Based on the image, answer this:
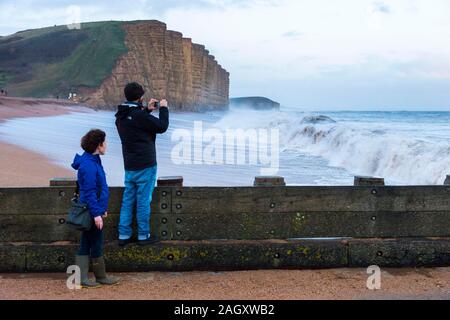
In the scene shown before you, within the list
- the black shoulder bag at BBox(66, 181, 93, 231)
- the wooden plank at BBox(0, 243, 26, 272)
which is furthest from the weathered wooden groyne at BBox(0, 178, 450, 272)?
the black shoulder bag at BBox(66, 181, 93, 231)

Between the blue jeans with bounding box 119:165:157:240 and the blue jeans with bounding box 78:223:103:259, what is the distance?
44cm

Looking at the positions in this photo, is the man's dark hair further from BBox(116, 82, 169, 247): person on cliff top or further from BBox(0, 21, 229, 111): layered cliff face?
BBox(0, 21, 229, 111): layered cliff face

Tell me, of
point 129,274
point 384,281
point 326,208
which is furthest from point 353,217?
point 129,274

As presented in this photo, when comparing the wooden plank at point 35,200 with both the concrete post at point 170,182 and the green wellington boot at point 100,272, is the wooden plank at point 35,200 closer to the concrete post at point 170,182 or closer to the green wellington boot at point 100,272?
the green wellington boot at point 100,272

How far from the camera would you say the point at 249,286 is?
557 centimetres

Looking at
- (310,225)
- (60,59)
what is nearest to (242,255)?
(310,225)

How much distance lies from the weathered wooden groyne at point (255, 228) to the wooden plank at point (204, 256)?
1cm

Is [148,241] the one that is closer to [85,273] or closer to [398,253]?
[85,273]

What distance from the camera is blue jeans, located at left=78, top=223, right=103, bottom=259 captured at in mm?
5562

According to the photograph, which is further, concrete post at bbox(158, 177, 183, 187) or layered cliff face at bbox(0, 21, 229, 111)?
layered cliff face at bbox(0, 21, 229, 111)

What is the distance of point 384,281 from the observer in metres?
5.73

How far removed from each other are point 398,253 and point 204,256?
2.23 m
